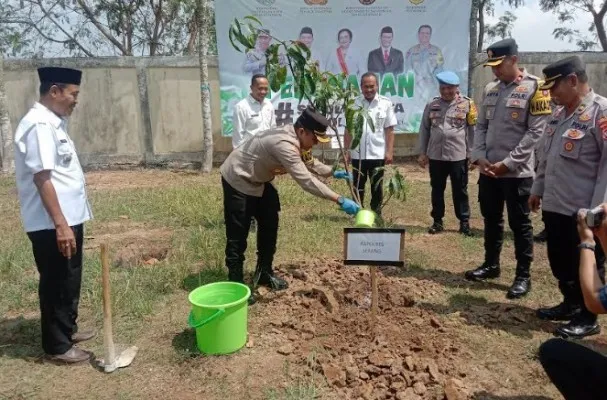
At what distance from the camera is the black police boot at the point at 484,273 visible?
4102 mm

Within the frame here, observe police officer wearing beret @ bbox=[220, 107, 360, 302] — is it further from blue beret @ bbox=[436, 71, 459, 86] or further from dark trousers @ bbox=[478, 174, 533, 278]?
blue beret @ bbox=[436, 71, 459, 86]

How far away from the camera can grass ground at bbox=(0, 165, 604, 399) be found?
107 inches

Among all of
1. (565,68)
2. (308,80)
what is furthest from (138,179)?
(565,68)

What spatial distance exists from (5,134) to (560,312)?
904cm

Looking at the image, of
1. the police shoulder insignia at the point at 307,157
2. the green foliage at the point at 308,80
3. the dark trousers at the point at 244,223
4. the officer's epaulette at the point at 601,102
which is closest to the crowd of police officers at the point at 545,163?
the officer's epaulette at the point at 601,102

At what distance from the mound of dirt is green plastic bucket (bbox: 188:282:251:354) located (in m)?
0.30

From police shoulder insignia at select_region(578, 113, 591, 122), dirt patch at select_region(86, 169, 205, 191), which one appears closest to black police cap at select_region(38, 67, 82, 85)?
police shoulder insignia at select_region(578, 113, 591, 122)

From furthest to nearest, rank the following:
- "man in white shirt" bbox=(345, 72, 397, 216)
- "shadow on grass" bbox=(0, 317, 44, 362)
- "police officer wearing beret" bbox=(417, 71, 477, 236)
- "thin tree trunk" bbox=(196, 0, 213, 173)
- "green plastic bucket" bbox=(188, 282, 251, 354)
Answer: "thin tree trunk" bbox=(196, 0, 213, 173), "man in white shirt" bbox=(345, 72, 397, 216), "police officer wearing beret" bbox=(417, 71, 477, 236), "shadow on grass" bbox=(0, 317, 44, 362), "green plastic bucket" bbox=(188, 282, 251, 354)

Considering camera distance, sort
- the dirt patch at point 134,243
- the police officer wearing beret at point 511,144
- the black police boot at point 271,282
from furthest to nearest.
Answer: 1. the dirt patch at point 134,243
2. the black police boot at point 271,282
3. the police officer wearing beret at point 511,144

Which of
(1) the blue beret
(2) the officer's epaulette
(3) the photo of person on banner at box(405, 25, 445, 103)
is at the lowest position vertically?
(2) the officer's epaulette

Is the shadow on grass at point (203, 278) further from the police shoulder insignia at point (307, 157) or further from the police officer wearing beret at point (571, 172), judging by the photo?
the police officer wearing beret at point (571, 172)

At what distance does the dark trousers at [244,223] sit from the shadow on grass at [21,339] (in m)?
1.36

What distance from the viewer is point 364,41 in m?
9.18

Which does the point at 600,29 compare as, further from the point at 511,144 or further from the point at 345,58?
the point at 511,144
